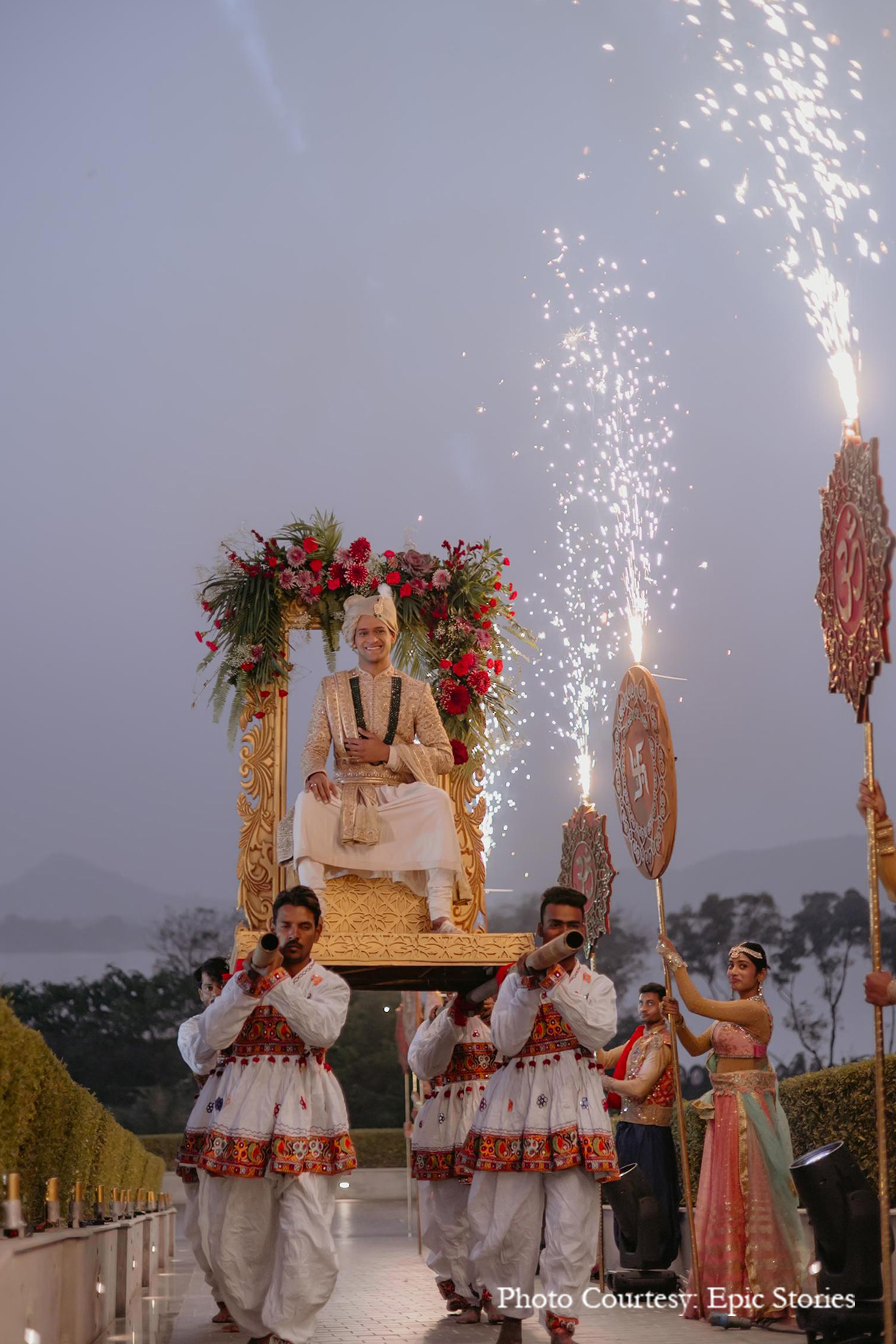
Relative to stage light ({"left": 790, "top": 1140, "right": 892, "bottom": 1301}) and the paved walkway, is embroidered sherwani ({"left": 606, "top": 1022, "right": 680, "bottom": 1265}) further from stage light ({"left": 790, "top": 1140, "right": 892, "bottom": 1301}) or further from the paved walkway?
stage light ({"left": 790, "top": 1140, "right": 892, "bottom": 1301})

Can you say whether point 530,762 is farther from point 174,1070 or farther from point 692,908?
point 174,1070

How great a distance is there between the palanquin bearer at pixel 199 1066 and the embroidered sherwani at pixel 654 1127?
7.11 ft

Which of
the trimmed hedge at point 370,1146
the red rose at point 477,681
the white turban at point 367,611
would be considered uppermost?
the white turban at point 367,611

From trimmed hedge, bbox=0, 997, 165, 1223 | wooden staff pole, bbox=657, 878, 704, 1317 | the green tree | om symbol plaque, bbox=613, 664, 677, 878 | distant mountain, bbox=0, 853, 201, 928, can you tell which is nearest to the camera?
trimmed hedge, bbox=0, 997, 165, 1223

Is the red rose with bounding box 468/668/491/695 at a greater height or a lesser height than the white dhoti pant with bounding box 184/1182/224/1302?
greater

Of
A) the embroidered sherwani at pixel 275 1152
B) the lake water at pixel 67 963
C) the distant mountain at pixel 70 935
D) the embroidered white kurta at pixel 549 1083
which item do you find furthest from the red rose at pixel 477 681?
the distant mountain at pixel 70 935

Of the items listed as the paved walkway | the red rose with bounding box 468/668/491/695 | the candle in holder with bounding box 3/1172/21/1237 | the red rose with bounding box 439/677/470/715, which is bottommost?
the paved walkway

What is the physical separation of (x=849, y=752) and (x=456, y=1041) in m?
30.1

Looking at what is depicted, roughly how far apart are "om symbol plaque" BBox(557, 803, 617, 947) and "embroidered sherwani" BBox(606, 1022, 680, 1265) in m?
0.84

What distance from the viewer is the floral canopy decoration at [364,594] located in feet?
26.8

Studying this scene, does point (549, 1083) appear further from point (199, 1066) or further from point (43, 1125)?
point (43, 1125)

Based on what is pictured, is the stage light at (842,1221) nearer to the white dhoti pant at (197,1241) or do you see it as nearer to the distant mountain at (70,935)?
the white dhoti pant at (197,1241)

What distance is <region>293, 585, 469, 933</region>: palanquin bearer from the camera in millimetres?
7309

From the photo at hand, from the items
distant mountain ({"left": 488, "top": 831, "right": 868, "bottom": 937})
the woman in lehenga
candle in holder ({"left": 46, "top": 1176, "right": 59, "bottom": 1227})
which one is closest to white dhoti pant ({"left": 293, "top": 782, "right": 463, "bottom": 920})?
the woman in lehenga
